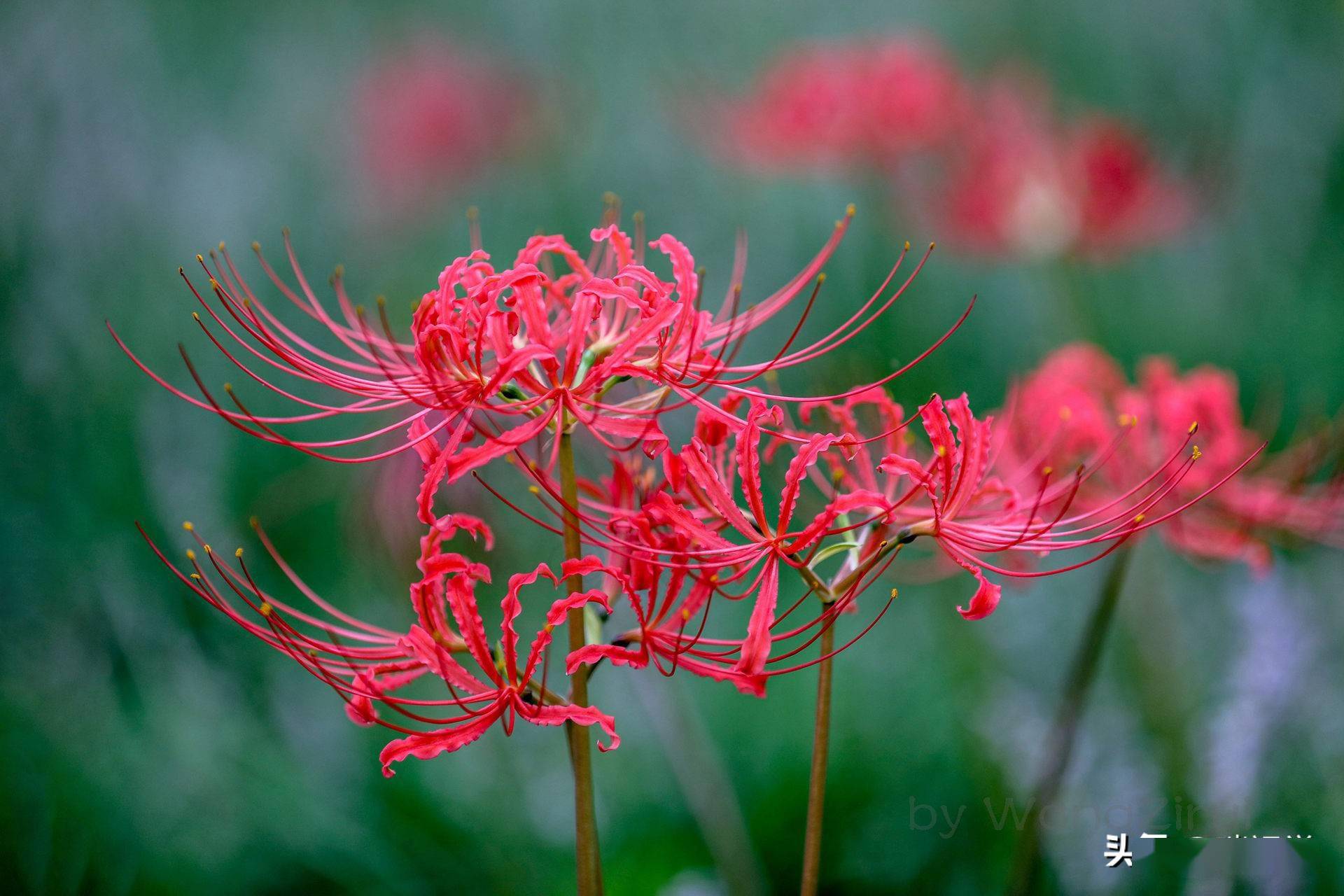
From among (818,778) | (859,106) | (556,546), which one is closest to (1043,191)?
(859,106)

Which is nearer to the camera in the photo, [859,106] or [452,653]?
[452,653]

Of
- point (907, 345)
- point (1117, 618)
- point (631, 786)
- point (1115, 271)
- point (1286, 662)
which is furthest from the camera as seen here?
point (1115, 271)

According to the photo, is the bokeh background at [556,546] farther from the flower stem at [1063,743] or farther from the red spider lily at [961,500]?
the red spider lily at [961,500]

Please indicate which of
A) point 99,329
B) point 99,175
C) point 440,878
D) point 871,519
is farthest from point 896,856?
point 99,175

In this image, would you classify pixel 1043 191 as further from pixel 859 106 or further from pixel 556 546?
pixel 556 546

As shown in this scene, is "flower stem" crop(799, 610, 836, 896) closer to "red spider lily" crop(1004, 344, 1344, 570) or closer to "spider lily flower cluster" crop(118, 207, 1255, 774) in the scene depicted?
"spider lily flower cluster" crop(118, 207, 1255, 774)

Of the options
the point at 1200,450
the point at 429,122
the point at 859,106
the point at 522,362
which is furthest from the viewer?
the point at 429,122

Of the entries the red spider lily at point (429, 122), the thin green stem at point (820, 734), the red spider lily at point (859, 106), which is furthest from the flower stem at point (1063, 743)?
the red spider lily at point (429, 122)

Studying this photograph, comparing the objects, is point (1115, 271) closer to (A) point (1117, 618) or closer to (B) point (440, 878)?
(A) point (1117, 618)
